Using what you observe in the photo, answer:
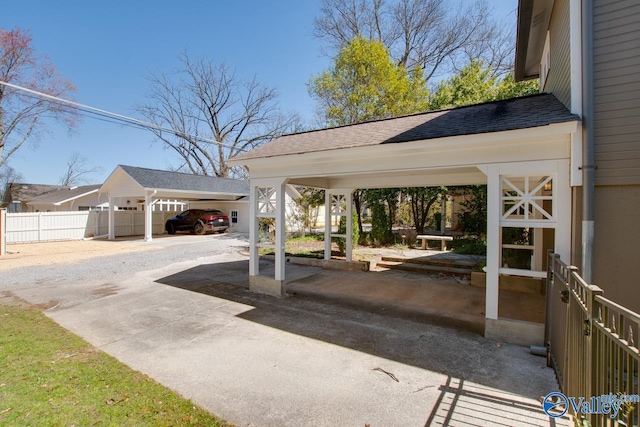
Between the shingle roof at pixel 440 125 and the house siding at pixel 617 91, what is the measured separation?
432 millimetres

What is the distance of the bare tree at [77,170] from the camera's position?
4275 centimetres

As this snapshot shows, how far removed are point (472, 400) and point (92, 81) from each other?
2624cm

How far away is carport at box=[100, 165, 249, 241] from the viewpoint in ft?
56.2

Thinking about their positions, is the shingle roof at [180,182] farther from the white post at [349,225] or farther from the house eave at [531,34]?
the house eave at [531,34]

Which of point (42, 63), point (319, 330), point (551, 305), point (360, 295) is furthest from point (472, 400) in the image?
point (42, 63)

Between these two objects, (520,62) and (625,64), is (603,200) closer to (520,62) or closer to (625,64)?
(625,64)

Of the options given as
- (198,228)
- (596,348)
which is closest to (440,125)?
(596,348)

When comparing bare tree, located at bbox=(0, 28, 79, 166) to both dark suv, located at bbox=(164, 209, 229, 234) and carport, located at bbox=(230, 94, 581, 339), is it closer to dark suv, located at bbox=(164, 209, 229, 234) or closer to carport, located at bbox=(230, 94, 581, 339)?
dark suv, located at bbox=(164, 209, 229, 234)

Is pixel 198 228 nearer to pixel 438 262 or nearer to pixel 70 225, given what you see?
pixel 70 225

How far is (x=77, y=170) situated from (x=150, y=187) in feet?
121

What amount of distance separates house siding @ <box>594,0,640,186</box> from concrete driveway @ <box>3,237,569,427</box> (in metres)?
2.57

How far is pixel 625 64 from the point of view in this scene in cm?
375

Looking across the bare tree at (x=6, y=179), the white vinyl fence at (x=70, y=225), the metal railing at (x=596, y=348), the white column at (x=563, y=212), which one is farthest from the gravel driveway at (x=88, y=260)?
the bare tree at (x=6, y=179)

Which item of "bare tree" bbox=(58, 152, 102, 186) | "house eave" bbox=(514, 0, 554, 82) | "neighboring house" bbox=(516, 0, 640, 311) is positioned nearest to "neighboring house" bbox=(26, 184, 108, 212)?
"bare tree" bbox=(58, 152, 102, 186)
